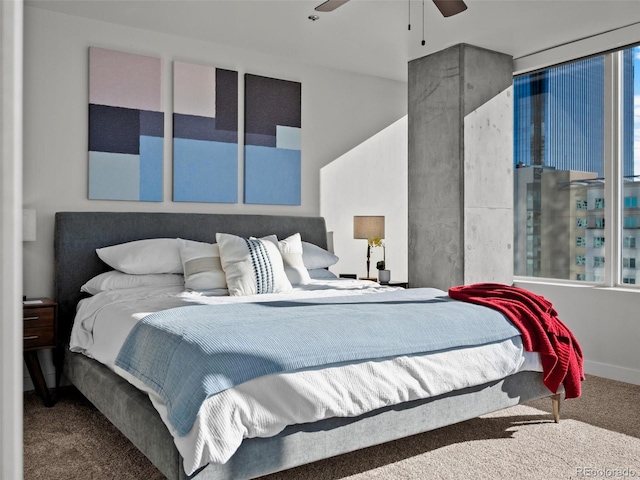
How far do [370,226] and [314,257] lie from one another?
793mm

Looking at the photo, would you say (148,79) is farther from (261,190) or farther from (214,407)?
(214,407)

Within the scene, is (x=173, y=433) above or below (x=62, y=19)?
below

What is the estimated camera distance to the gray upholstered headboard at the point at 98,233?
3.83 m

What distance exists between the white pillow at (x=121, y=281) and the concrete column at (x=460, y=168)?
86.6 inches

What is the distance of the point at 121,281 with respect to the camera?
3.66 meters

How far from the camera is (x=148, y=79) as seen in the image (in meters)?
4.26

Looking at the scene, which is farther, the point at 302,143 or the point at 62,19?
the point at 302,143

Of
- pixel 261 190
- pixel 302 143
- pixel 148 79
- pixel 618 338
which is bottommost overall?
pixel 618 338

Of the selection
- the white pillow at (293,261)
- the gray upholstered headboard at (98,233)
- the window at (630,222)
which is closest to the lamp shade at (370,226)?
the white pillow at (293,261)

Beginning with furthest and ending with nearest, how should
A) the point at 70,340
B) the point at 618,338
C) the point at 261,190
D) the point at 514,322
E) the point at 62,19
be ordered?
1. the point at 261,190
2. the point at 618,338
3. the point at 62,19
4. the point at 70,340
5. the point at 514,322

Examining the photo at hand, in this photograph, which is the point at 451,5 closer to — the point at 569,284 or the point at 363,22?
the point at 363,22

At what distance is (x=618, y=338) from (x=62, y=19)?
4650 mm

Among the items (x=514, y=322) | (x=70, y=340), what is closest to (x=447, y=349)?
(x=514, y=322)

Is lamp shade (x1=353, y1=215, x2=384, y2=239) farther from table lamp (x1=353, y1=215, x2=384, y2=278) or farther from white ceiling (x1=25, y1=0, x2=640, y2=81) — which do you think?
white ceiling (x1=25, y1=0, x2=640, y2=81)
